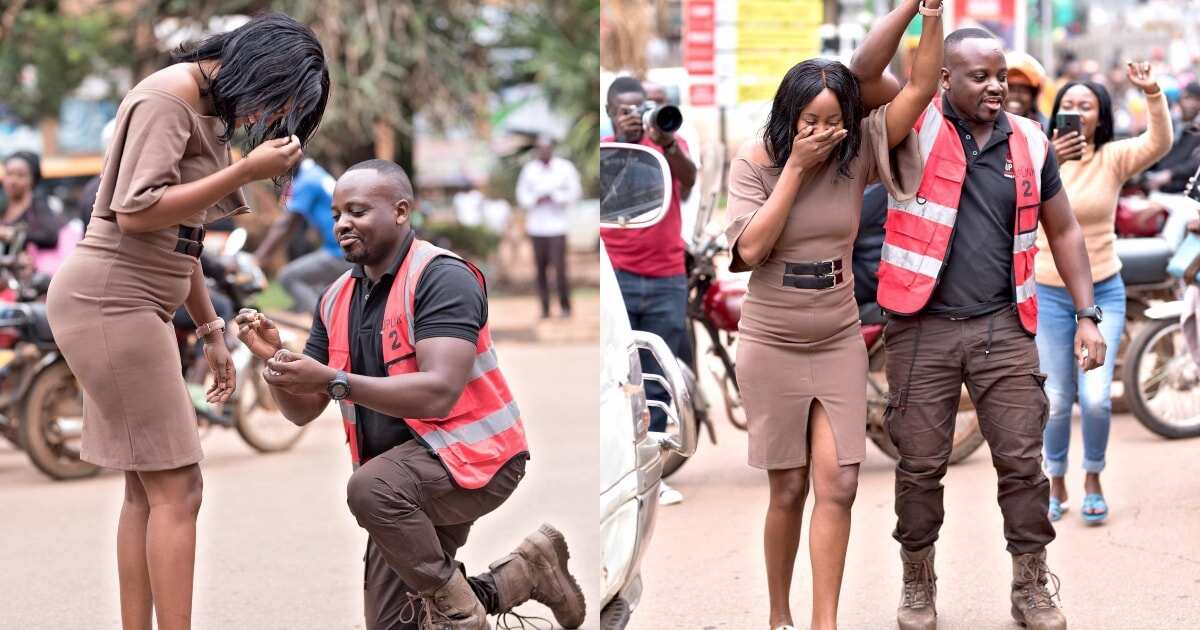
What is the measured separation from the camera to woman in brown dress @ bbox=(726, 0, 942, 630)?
4559mm

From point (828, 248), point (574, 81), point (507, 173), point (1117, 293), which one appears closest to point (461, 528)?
point (828, 248)

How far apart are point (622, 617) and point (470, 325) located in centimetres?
120

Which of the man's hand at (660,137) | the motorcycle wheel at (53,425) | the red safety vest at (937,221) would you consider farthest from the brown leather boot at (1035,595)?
the motorcycle wheel at (53,425)

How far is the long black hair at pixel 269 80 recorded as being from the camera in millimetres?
4199

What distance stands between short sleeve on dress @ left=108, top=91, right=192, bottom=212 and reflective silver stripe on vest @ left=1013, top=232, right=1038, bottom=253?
8.21ft

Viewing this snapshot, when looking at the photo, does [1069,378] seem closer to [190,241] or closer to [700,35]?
[190,241]

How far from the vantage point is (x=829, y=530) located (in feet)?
15.2

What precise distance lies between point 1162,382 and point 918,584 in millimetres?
4003

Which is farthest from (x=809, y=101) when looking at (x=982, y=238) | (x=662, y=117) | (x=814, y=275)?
(x=662, y=117)

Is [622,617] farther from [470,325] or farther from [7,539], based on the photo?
[7,539]

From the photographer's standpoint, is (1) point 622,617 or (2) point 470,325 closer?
(2) point 470,325

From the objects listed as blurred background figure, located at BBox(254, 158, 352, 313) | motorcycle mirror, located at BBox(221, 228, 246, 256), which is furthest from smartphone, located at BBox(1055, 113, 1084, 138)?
blurred background figure, located at BBox(254, 158, 352, 313)

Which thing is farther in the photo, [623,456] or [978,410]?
[978,410]

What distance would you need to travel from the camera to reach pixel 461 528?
15.0 ft
